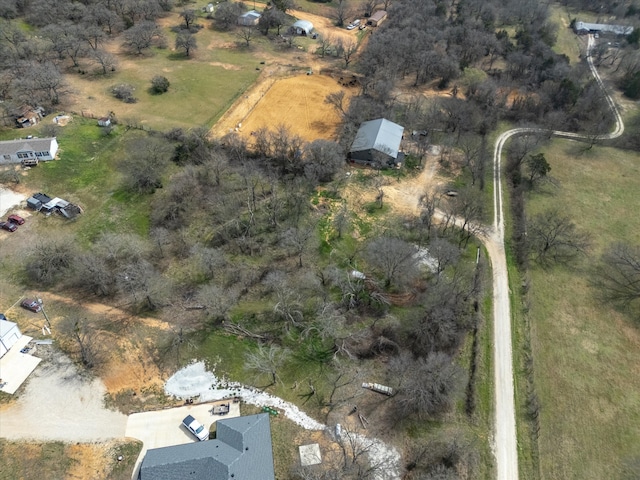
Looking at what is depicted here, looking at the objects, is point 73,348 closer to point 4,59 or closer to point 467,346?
point 467,346

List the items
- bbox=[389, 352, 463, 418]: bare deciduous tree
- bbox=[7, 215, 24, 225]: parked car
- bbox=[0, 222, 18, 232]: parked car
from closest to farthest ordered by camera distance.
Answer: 1. bbox=[389, 352, 463, 418]: bare deciduous tree
2. bbox=[0, 222, 18, 232]: parked car
3. bbox=[7, 215, 24, 225]: parked car

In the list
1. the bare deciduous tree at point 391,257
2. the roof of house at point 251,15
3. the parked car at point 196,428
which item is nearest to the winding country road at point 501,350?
the bare deciduous tree at point 391,257

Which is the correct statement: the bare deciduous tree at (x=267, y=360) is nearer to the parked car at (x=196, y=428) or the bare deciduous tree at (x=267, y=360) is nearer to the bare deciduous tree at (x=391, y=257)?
the parked car at (x=196, y=428)

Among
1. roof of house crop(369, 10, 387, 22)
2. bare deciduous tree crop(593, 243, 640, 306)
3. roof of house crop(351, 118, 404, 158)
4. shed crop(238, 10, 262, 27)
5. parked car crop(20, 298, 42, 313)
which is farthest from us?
roof of house crop(369, 10, 387, 22)

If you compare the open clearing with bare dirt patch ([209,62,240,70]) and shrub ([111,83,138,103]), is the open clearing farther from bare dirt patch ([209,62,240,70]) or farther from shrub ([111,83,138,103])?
shrub ([111,83,138,103])

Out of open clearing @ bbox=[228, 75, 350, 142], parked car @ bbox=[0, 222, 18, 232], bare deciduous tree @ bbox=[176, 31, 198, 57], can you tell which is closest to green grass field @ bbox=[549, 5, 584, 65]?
open clearing @ bbox=[228, 75, 350, 142]

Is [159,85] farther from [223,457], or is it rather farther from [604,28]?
[604,28]

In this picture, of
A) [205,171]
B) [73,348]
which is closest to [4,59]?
[205,171]
